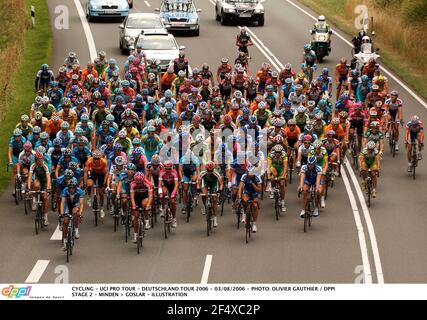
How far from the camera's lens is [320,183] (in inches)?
1142

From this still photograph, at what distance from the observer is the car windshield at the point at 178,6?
171ft

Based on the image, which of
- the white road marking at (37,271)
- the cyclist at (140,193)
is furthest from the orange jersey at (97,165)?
the white road marking at (37,271)

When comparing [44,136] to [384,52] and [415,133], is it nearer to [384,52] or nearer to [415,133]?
[415,133]

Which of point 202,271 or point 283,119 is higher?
point 283,119

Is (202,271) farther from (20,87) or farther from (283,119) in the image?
(20,87)

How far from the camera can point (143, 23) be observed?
4834 centimetres

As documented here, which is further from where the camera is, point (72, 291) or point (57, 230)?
point (57, 230)

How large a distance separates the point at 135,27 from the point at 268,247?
2213cm

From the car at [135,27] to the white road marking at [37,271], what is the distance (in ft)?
70.6

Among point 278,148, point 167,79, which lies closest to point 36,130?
point 278,148

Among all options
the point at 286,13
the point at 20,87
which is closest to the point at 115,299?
the point at 20,87

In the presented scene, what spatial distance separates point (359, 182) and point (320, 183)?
378cm

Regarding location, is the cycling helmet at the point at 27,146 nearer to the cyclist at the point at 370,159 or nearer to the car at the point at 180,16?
the cyclist at the point at 370,159

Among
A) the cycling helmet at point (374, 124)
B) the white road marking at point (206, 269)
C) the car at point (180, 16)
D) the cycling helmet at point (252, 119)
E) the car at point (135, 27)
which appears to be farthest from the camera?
the car at point (180, 16)
